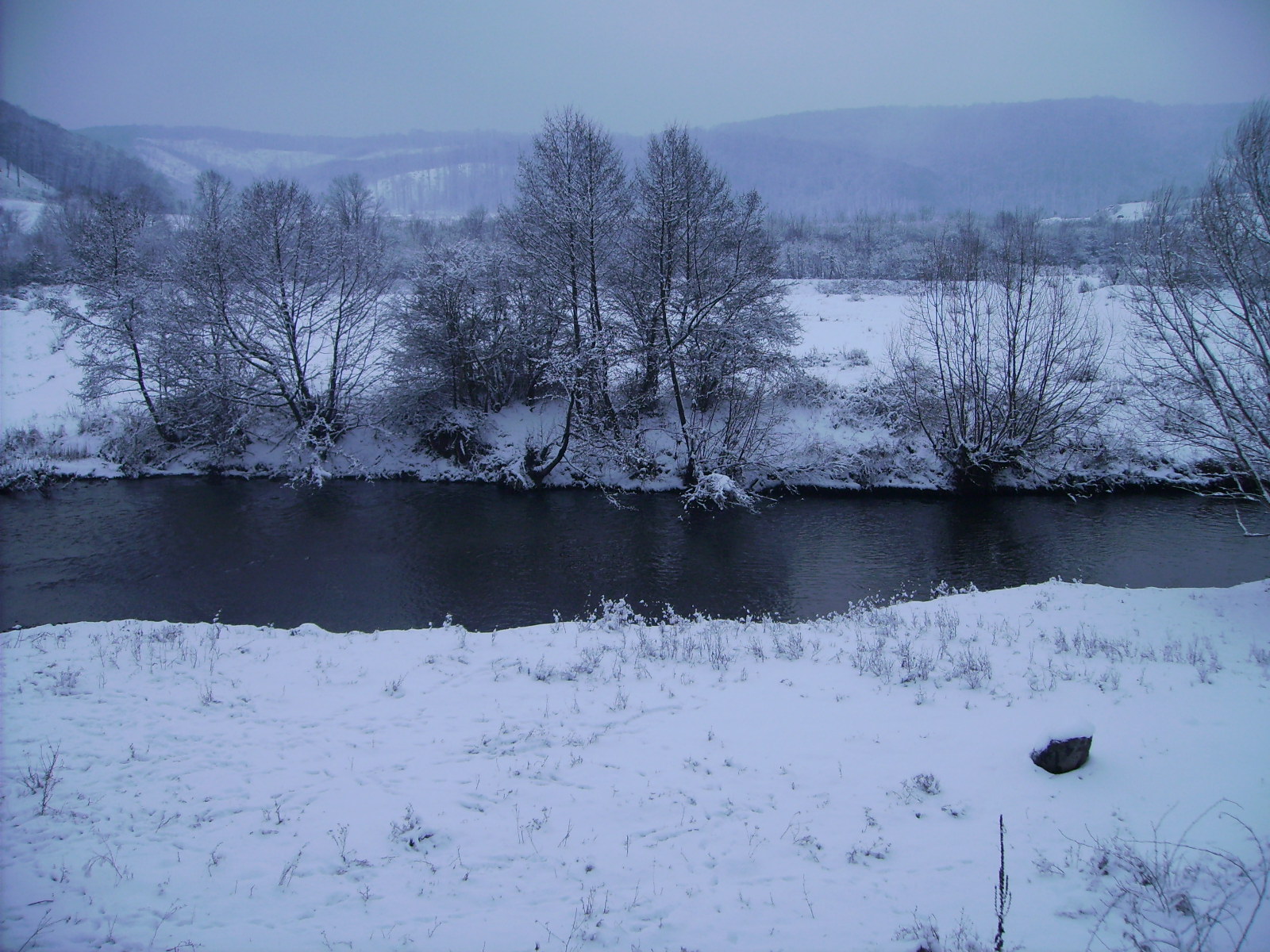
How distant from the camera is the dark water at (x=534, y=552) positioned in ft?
46.7

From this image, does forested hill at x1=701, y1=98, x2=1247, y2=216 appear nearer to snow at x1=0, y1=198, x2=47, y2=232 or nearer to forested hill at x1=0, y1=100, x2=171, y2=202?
forested hill at x1=0, y1=100, x2=171, y2=202

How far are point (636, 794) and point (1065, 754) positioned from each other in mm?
3936

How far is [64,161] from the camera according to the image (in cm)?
9288

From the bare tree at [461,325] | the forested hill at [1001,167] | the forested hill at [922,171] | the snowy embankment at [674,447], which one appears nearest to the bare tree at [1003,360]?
the snowy embankment at [674,447]

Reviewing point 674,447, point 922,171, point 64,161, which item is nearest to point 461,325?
point 674,447

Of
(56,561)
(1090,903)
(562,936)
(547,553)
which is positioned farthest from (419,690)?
(56,561)

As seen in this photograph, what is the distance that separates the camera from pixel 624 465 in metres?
23.9

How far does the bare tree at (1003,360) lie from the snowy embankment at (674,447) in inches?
36.0

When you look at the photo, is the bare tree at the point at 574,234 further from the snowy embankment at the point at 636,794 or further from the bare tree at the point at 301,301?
the snowy embankment at the point at 636,794

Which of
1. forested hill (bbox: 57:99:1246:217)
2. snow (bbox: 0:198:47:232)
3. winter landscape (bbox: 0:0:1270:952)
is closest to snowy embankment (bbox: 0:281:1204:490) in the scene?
winter landscape (bbox: 0:0:1270:952)

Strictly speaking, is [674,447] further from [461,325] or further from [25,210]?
[25,210]

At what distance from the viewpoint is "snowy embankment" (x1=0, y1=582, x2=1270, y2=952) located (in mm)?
4500

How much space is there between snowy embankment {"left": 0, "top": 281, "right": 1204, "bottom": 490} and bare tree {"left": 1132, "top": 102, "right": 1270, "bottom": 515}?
860 cm

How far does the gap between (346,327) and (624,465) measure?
13.0 meters
